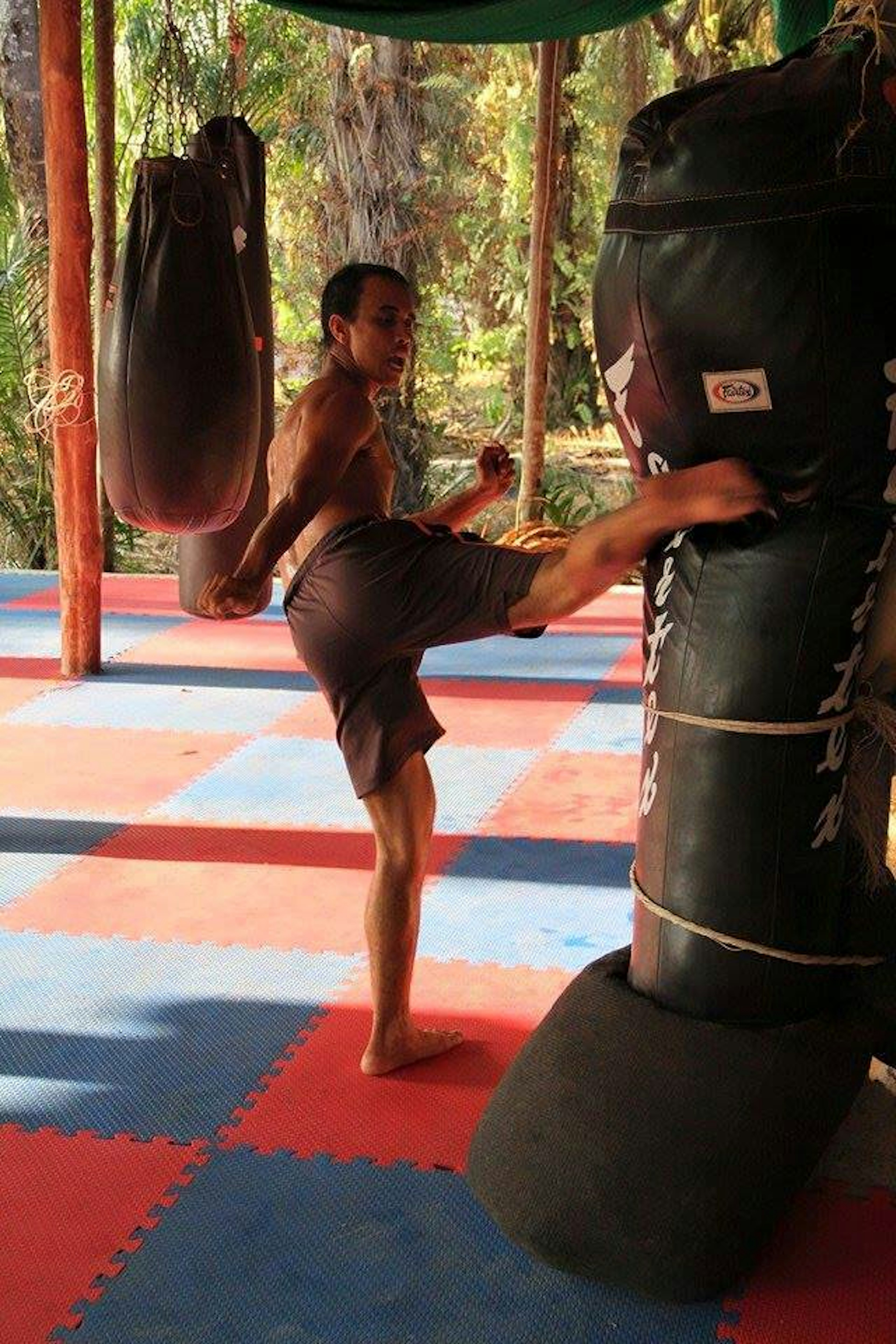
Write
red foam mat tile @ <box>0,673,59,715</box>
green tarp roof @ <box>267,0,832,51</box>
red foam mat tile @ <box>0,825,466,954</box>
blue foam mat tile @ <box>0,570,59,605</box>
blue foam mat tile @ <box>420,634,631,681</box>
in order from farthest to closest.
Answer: blue foam mat tile @ <box>0,570,59,605</box>
blue foam mat tile @ <box>420,634,631,681</box>
red foam mat tile @ <box>0,673,59,715</box>
green tarp roof @ <box>267,0,832,51</box>
red foam mat tile @ <box>0,825,466,954</box>

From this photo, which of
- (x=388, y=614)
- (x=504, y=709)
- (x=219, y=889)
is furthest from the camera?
(x=504, y=709)

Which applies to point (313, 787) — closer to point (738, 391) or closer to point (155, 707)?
point (155, 707)

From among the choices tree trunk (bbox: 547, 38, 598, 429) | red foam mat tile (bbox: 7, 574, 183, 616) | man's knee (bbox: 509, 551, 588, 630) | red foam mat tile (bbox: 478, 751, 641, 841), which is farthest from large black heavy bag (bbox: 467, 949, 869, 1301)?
tree trunk (bbox: 547, 38, 598, 429)

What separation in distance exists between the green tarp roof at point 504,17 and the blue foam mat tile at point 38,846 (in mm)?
2599

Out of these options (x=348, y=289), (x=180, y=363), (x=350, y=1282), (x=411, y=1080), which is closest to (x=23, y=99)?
(x=180, y=363)

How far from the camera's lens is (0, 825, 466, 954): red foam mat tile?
11.7 ft

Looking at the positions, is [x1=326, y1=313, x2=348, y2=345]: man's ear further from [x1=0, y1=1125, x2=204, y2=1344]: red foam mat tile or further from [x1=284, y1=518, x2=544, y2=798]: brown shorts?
[x1=0, y1=1125, x2=204, y2=1344]: red foam mat tile

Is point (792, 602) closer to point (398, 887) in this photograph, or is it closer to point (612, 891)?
point (398, 887)

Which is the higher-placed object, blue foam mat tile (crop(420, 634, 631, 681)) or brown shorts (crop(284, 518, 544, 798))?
brown shorts (crop(284, 518, 544, 798))

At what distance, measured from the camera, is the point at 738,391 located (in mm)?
2104

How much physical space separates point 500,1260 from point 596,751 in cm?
303

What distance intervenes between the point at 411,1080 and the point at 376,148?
840 centimetres

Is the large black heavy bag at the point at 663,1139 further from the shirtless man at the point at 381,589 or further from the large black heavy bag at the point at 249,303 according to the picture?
the large black heavy bag at the point at 249,303

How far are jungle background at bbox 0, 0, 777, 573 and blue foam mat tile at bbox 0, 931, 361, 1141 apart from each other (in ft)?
14.3
